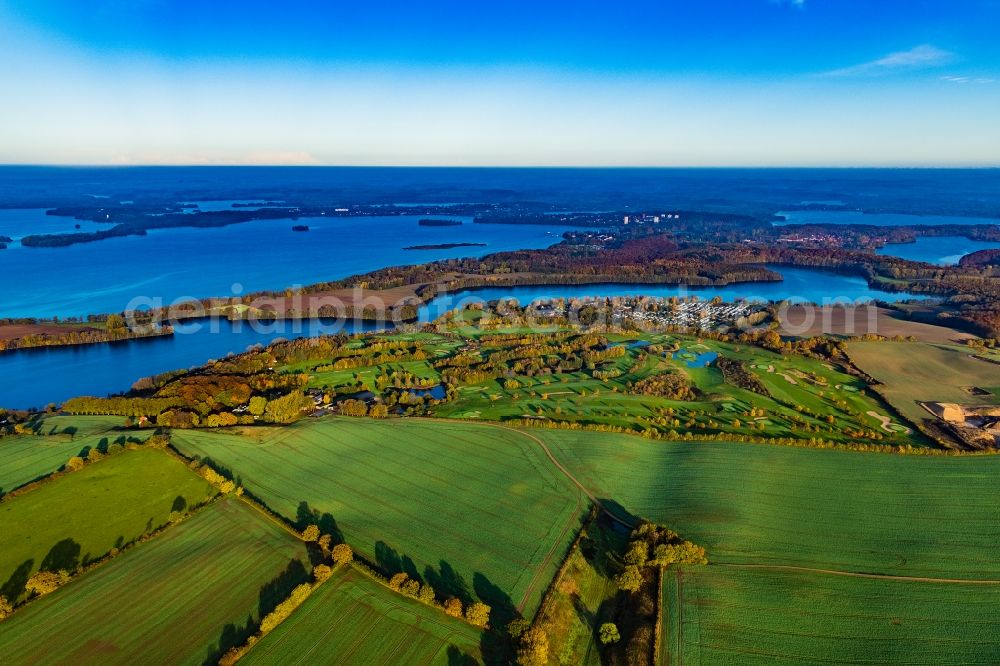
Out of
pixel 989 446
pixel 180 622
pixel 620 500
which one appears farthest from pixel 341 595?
pixel 989 446

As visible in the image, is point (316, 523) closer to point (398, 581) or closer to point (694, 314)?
point (398, 581)

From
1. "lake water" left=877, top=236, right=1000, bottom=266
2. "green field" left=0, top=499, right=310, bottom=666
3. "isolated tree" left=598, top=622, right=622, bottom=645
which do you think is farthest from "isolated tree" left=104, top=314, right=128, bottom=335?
"lake water" left=877, top=236, right=1000, bottom=266

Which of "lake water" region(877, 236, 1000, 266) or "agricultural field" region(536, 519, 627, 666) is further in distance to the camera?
"lake water" region(877, 236, 1000, 266)

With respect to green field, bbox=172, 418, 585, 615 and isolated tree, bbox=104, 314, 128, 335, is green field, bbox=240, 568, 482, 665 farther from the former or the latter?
isolated tree, bbox=104, 314, 128, 335

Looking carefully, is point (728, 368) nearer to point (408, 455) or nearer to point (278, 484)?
point (408, 455)

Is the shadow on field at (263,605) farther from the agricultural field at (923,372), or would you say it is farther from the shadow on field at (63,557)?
the agricultural field at (923,372)

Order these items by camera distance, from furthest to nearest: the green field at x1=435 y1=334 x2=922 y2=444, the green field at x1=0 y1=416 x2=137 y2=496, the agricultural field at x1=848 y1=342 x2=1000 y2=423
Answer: the agricultural field at x1=848 y1=342 x2=1000 y2=423, the green field at x1=435 y1=334 x2=922 y2=444, the green field at x1=0 y1=416 x2=137 y2=496
